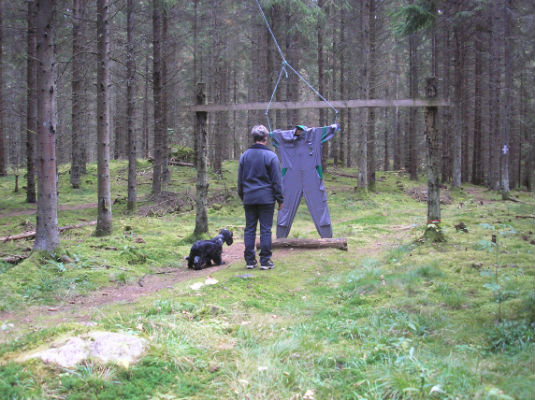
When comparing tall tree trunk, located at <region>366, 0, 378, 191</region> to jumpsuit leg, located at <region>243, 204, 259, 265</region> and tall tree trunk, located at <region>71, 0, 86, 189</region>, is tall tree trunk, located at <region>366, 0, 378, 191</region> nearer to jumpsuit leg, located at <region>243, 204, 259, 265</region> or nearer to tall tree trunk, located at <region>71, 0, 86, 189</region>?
tall tree trunk, located at <region>71, 0, 86, 189</region>

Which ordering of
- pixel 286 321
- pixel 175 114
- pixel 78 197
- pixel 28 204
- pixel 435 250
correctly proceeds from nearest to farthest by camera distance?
1. pixel 286 321
2. pixel 435 250
3. pixel 28 204
4. pixel 78 197
5. pixel 175 114

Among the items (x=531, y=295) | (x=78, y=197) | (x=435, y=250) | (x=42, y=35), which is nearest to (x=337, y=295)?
(x=531, y=295)

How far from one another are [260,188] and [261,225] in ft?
1.93

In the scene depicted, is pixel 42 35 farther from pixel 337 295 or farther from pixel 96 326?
pixel 337 295

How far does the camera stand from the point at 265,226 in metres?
6.46

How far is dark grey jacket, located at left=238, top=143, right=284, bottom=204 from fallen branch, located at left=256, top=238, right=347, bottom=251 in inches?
75.4

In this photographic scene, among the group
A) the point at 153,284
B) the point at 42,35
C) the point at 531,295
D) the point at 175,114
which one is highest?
the point at 175,114

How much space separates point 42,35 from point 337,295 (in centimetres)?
595

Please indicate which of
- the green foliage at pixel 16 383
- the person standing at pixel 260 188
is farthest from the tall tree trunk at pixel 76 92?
the green foliage at pixel 16 383

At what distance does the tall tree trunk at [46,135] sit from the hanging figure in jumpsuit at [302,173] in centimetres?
387

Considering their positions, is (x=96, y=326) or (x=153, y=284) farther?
(x=153, y=284)

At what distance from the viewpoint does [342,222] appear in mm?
12570

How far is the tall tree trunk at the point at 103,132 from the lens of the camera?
30.5 ft

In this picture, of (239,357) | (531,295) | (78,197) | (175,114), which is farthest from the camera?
(175,114)
